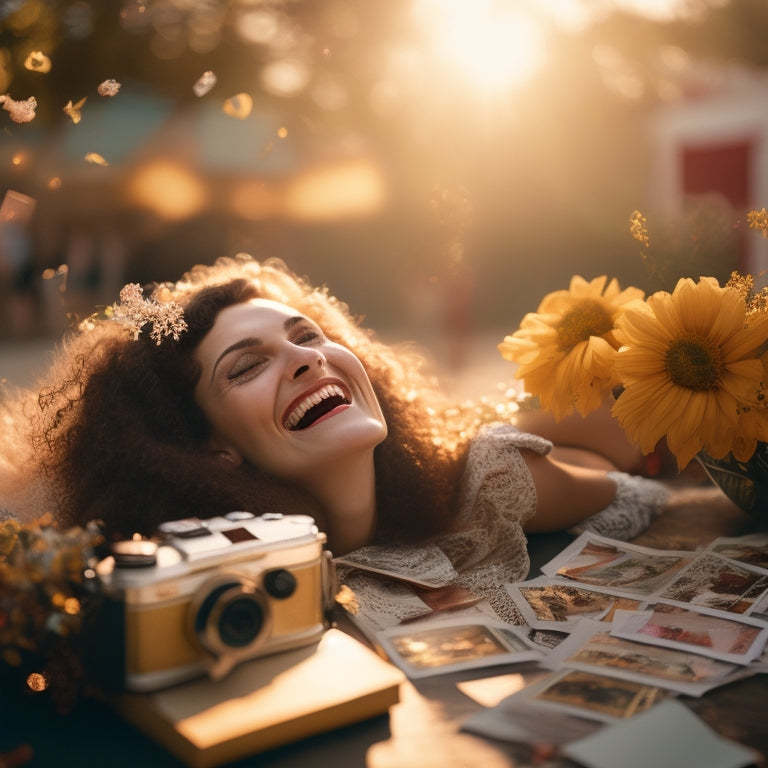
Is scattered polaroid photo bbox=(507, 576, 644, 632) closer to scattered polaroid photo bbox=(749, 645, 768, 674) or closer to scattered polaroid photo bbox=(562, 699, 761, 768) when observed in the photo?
scattered polaroid photo bbox=(749, 645, 768, 674)

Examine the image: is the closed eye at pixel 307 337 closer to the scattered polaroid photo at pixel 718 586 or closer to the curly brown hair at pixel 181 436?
the curly brown hair at pixel 181 436

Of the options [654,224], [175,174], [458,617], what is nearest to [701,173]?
[175,174]

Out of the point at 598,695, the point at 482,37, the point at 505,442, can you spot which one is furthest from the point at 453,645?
the point at 482,37

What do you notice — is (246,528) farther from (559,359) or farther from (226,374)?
(559,359)

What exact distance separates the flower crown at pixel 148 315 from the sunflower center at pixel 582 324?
78 cm

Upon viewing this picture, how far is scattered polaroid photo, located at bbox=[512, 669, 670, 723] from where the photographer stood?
1.16m

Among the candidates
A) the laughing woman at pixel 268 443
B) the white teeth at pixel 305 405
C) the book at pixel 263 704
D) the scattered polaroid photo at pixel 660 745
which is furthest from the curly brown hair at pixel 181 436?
the scattered polaroid photo at pixel 660 745

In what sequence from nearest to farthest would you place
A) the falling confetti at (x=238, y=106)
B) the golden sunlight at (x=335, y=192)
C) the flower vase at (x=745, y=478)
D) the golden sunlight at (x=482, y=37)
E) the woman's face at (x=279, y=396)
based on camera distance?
the woman's face at (x=279, y=396) → the flower vase at (x=745, y=478) → the falling confetti at (x=238, y=106) → the golden sunlight at (x=482, y=37) → the golden sunlight at (x=335, y=192)

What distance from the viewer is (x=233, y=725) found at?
1084 mm

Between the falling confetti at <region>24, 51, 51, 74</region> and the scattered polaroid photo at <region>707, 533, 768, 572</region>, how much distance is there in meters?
1.65

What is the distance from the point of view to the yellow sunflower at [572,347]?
5.71ft

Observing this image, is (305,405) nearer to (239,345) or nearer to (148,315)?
(239,345)

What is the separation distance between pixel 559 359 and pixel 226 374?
2.22 ft

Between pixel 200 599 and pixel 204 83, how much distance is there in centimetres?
139
